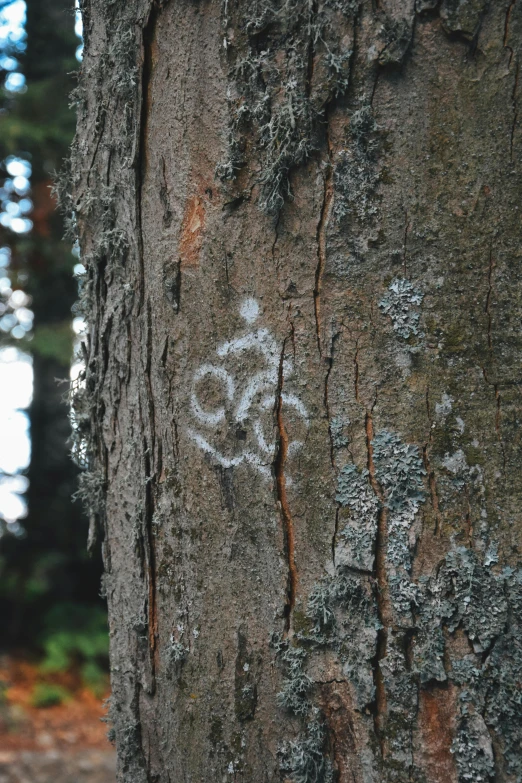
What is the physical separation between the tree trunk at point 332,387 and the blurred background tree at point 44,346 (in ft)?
16.4

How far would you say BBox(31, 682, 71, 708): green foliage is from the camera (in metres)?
5.45

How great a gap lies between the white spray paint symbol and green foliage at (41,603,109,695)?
5674mm

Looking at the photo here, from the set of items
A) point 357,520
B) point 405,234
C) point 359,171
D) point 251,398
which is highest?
point 359,171

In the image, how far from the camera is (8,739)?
478 cm

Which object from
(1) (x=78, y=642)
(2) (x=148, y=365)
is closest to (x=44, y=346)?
(1) (x=78, y=642)

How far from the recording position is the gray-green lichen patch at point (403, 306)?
1.01 m

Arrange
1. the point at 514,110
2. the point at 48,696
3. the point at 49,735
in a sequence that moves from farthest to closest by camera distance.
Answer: the point at 48,696 → the point at 49,735 → the point at 514,110

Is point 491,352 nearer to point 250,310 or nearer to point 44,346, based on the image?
point 250,310

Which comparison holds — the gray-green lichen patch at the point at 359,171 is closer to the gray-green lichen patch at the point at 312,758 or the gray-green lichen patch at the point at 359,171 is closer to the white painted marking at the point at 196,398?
the white painted marking at the point at 196,398

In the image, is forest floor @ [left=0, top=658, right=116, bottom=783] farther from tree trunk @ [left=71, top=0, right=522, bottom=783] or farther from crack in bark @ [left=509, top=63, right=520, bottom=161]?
crack in bark @ [left=509, top=63, right=520, bottom=161]

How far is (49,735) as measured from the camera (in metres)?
4.96

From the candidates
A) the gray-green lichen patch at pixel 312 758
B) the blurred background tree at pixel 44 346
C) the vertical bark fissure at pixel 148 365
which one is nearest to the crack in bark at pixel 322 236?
the vertical bark fissure at pixel 148 365

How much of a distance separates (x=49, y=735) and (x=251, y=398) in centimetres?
502

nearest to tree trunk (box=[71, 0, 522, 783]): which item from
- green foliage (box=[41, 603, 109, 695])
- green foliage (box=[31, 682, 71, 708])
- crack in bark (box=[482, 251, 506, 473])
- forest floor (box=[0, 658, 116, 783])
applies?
crack in bark (box=[482, 251, 506, 473])
